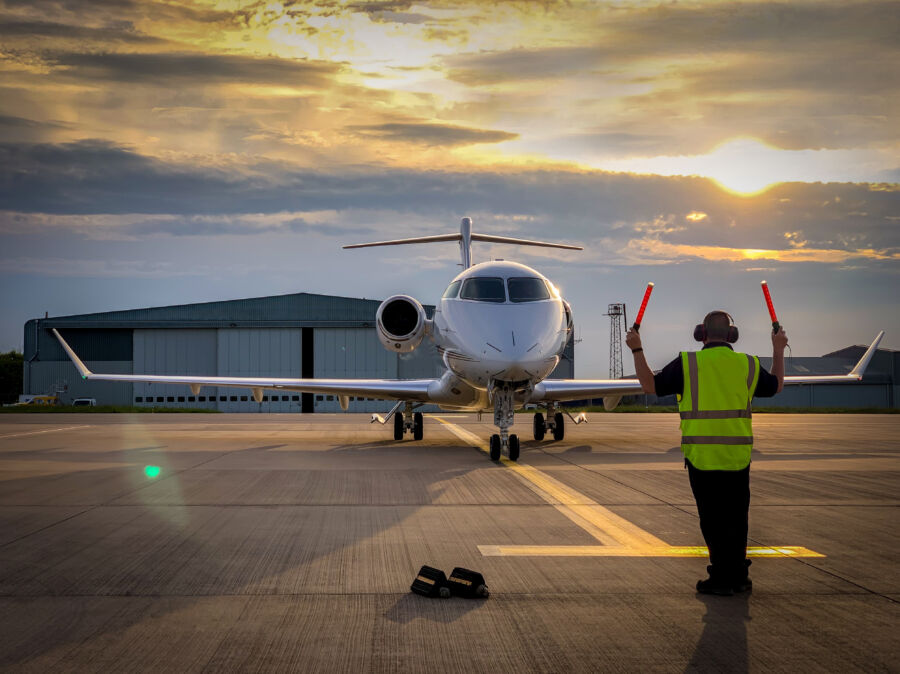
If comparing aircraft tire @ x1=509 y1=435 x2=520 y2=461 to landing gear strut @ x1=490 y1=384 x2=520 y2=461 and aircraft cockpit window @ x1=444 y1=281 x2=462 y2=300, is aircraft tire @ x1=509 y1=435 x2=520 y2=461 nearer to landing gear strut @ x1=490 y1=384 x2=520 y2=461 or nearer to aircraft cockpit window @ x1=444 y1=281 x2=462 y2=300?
landing gear strut @ x1=490 y1=384 x2=520 y2=461

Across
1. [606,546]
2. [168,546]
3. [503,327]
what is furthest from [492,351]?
[168,546]

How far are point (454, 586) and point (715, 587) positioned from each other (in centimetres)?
169

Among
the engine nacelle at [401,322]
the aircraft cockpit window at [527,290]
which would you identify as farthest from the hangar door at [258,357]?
the aircraft cockpit window at [527,290]

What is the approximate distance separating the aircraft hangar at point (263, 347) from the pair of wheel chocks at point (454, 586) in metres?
51.9

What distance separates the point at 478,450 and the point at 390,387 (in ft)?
10.3

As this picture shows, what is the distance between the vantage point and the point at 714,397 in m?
5.96

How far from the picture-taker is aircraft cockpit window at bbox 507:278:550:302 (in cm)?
1637

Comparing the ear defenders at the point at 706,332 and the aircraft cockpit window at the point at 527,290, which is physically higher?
the aircraft cockpit window at the point at 527,290

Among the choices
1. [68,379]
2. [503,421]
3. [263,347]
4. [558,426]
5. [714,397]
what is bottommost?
[558,426]

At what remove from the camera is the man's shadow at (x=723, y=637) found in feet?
13.6

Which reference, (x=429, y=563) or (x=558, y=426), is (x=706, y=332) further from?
(x=558, y=426)

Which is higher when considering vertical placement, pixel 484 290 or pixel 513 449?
pixel 484 290

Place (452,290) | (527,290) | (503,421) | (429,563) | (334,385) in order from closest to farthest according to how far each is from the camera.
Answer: (429,563)
(503,421)
(527,290)
(452,290)
(334,385)

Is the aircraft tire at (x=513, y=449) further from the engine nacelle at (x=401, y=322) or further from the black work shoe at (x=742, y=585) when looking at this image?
the black work shoe at (x=742, y=585)
